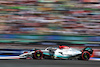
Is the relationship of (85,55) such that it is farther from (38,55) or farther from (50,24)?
(50,24)

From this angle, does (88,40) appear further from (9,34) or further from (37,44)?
(9,34)

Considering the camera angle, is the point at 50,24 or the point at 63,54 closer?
the point at 63,54

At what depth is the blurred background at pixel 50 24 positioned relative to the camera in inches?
159

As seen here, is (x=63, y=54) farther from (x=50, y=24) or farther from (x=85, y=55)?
(x=50, y=24)

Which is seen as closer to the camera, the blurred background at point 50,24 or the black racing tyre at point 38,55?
the black racing tyre at point 38,55

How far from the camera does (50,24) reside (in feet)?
13.3

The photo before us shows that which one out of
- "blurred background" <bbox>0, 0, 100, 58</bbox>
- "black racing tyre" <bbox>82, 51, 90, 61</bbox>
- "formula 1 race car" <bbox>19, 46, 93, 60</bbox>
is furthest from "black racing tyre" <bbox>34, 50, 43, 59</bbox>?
"blurred background" <bbox>0, 0, 100, 58</bbox>

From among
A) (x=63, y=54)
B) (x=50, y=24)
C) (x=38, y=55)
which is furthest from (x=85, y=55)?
(x=50, y=24)

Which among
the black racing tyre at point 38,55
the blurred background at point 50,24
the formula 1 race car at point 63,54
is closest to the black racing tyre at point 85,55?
the formula 1 race car at point 63,54

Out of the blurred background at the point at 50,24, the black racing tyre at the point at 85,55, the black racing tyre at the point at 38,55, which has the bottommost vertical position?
the black racing tyre at the point at 85,55

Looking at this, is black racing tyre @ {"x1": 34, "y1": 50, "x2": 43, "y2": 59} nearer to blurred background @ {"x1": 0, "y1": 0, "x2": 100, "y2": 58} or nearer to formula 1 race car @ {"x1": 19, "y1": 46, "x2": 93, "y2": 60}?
formula 1 race car @ {"x1": 19, "y1": 46, "x2": 93, "y2": 60}

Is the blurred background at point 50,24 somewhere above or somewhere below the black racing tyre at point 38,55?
above

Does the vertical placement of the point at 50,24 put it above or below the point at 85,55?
above

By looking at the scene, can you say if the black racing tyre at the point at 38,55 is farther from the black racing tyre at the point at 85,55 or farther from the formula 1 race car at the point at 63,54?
the black racing tyre at the point at 85,55
